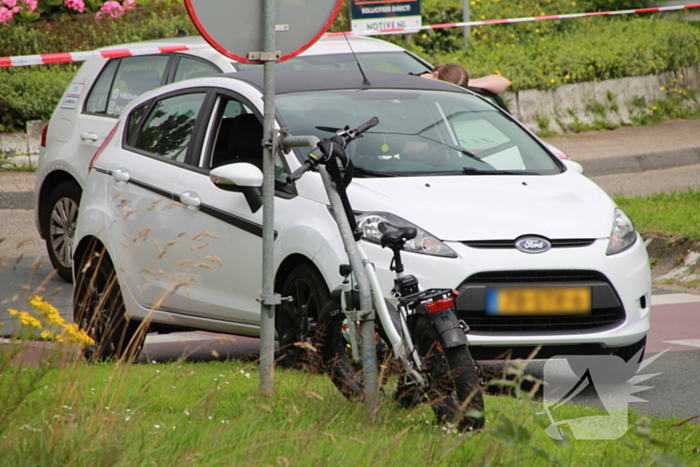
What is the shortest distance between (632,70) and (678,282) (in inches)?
404

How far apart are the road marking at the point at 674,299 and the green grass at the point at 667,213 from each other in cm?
99

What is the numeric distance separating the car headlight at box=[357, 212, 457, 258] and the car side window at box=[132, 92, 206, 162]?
1499mm

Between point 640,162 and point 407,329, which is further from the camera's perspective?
point 640,162

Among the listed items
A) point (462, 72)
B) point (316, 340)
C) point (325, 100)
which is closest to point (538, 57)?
point (462, 72)

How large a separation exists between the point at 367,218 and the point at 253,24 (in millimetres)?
1130

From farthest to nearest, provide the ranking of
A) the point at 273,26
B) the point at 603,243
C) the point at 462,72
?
the point at 462,72
the point at 603,243
the point at 273,26

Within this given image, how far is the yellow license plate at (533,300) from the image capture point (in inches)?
190

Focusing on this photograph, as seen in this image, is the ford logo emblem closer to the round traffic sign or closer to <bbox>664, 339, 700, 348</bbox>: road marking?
the round traffic sign

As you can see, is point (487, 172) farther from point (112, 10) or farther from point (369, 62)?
point (112, 10)

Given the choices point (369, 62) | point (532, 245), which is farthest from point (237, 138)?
point (369, 62)

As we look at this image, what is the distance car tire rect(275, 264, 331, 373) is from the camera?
4.97 meters

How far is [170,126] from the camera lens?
6.29 meters

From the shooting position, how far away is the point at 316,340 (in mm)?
4559

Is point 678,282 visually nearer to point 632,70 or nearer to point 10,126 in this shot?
point 10,126
